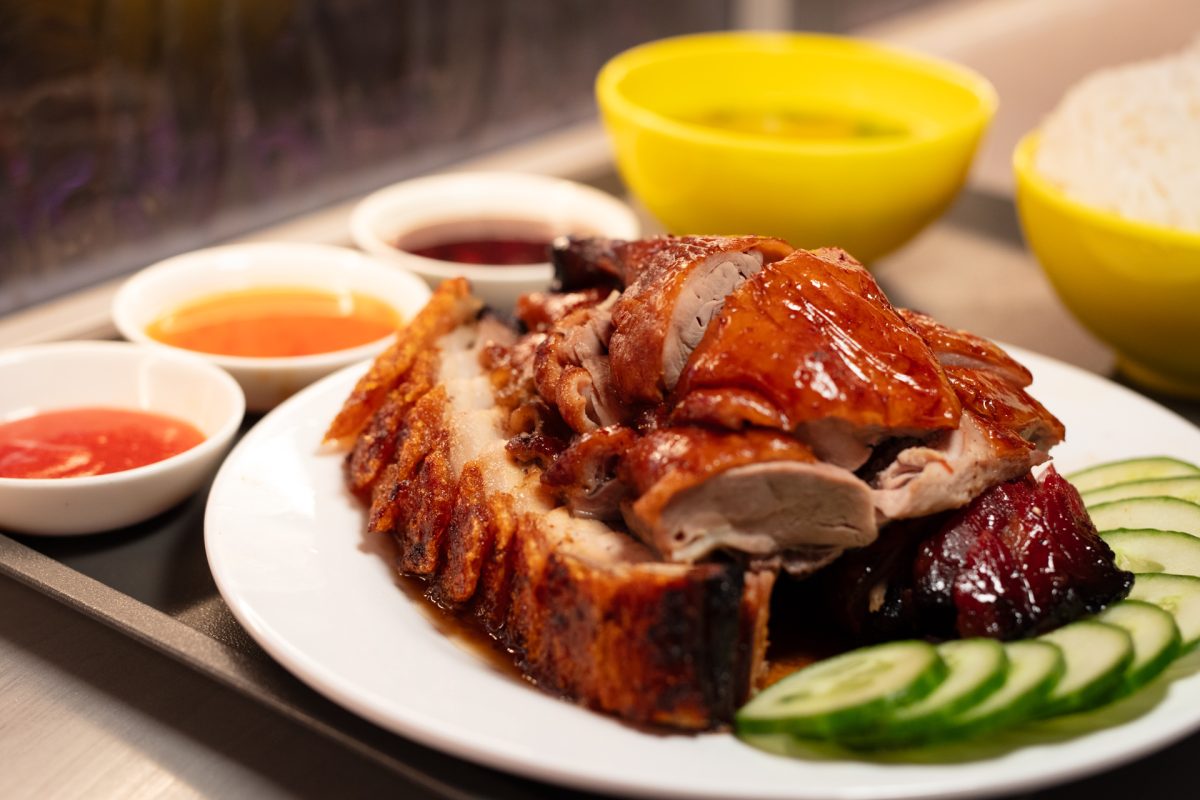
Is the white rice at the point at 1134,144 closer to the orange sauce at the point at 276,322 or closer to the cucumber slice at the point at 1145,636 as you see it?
the cucumber slice at the point at 1145,636

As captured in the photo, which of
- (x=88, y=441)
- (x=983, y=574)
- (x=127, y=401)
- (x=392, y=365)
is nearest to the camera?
(x=983, y=574)

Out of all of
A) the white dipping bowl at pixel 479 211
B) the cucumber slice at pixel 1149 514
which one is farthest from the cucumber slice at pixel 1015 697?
the white dipping bowl at pixel 479 211

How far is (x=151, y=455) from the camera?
8.59 ft

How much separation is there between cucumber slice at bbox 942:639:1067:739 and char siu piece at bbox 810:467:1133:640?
0.45 feet

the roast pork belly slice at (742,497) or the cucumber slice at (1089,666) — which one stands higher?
the roast pork belly slice at (742,497)

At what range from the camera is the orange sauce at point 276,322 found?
3160 mm

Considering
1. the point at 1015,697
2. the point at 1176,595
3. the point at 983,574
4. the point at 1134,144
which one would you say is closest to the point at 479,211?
the point at 1134,144

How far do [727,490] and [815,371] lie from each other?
250 millimetres

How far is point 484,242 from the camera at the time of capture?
12.8ft

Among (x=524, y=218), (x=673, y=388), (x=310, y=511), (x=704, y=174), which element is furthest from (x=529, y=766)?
(x=524, y=218)

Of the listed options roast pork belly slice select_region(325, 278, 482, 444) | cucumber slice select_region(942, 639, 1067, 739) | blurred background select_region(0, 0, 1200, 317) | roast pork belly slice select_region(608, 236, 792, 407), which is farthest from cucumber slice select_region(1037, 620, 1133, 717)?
blurred background select_region(0, 0, 1200, 317)

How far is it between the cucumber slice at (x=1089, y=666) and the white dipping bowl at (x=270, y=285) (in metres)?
1.81

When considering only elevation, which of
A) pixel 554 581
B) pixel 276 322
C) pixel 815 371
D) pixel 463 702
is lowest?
pixel 276 322

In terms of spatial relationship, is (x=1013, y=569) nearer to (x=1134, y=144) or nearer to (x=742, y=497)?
(x=742, y=497)
